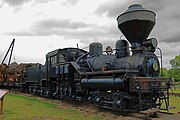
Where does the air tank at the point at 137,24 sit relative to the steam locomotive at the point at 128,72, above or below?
above

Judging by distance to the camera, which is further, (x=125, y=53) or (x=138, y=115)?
(x=125, y=53)

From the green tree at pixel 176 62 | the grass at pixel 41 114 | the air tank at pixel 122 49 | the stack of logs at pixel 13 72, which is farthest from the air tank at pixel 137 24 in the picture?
the green tree at pixel 176 62

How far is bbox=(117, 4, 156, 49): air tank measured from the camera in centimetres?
1128

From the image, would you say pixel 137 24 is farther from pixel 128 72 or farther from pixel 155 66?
pixel 128 72

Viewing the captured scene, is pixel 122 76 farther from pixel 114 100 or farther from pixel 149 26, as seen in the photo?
pixel 149 26

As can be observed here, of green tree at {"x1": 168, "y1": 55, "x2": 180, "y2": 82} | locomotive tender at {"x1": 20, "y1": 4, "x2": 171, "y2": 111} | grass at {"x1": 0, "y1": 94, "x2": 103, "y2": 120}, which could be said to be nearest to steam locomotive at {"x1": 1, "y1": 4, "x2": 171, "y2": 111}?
locomotive tender at {"x1": 20, "y1": 4, "x2": 171, "y2": 111}

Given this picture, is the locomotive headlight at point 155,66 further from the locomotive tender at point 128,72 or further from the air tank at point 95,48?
the air tank at point 95,48

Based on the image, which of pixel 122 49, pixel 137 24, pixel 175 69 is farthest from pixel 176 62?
pixel 137 24

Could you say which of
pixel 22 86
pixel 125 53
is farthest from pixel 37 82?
pixel 125 53

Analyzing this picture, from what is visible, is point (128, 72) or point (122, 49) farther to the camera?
point (122, 49)

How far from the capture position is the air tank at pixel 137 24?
Result: 37.0 ft

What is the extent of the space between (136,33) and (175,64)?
72.1 metres

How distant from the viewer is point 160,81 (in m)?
11.0

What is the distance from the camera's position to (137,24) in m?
11.3
